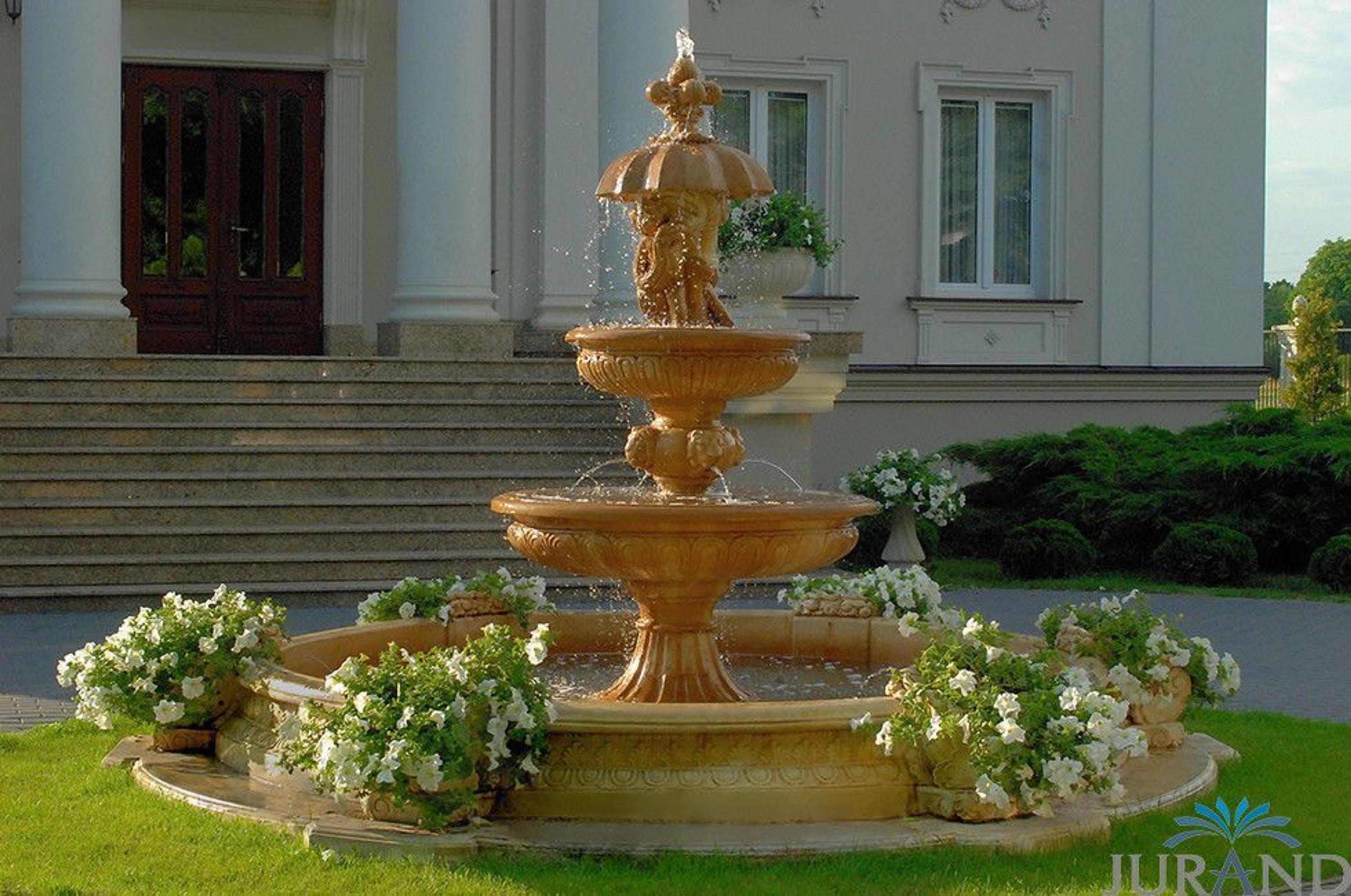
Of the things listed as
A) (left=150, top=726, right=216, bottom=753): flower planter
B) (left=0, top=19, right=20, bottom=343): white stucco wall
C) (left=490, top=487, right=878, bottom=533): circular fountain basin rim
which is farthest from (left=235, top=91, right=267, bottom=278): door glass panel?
(left=490, top=487, right=878, bottom=533): circular fountain basin rim

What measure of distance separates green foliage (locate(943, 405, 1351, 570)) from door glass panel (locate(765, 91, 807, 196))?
A: 13.0ft

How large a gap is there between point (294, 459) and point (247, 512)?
757 mm

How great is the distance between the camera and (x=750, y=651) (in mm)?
11078

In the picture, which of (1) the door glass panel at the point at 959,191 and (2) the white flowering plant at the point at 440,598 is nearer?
(2) the white flowering plant at the point at 440,598

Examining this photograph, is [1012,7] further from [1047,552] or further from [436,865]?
[436,865]

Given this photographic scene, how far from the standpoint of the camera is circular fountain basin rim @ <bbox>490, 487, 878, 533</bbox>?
8477 millimetres

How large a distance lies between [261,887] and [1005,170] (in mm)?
18158

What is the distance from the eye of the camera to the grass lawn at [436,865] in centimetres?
677


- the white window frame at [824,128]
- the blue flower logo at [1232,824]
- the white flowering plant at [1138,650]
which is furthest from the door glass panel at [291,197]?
the blue flower logo at [1232,824]

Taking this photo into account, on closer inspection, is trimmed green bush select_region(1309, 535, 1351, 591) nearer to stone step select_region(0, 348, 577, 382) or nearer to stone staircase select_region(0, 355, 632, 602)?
stone staircase select_region(0, 355, 632, 602)

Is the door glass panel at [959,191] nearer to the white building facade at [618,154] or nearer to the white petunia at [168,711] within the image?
the white building facade at [618,154]

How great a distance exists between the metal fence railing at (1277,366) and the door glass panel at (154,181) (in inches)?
793

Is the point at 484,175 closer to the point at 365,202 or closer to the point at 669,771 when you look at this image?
the point at 365,202

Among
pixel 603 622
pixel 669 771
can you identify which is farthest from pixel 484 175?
pixel 669 771
